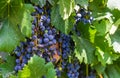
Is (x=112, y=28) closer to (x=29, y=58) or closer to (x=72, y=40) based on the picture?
(x=72, y=40)

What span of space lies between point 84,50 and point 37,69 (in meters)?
0.28

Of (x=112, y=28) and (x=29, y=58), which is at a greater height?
(x=112, y=28)

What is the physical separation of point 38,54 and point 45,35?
0.26 ft

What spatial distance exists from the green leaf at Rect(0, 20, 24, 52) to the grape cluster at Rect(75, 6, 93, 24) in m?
0.30

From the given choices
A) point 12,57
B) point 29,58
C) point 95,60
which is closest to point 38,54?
point 29,58

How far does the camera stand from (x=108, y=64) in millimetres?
1509

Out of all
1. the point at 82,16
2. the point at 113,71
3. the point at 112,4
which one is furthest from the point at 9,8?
the point at 113,71

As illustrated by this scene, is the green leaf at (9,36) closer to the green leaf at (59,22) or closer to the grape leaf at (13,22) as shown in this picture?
the grape leaf at (13,22)

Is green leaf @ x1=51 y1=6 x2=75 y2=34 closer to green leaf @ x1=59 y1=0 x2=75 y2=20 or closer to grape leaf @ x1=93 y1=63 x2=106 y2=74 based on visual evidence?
green leaf @ x1=59 y1=0 x2=75 y2=20

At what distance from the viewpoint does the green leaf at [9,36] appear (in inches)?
47.6

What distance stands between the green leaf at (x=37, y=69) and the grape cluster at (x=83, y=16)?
1.00 ft

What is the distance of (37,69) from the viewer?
47.5 inches

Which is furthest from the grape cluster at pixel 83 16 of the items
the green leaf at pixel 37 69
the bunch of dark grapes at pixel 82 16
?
the green leaf at pixel 37 69

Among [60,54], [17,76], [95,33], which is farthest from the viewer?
[95,33]
